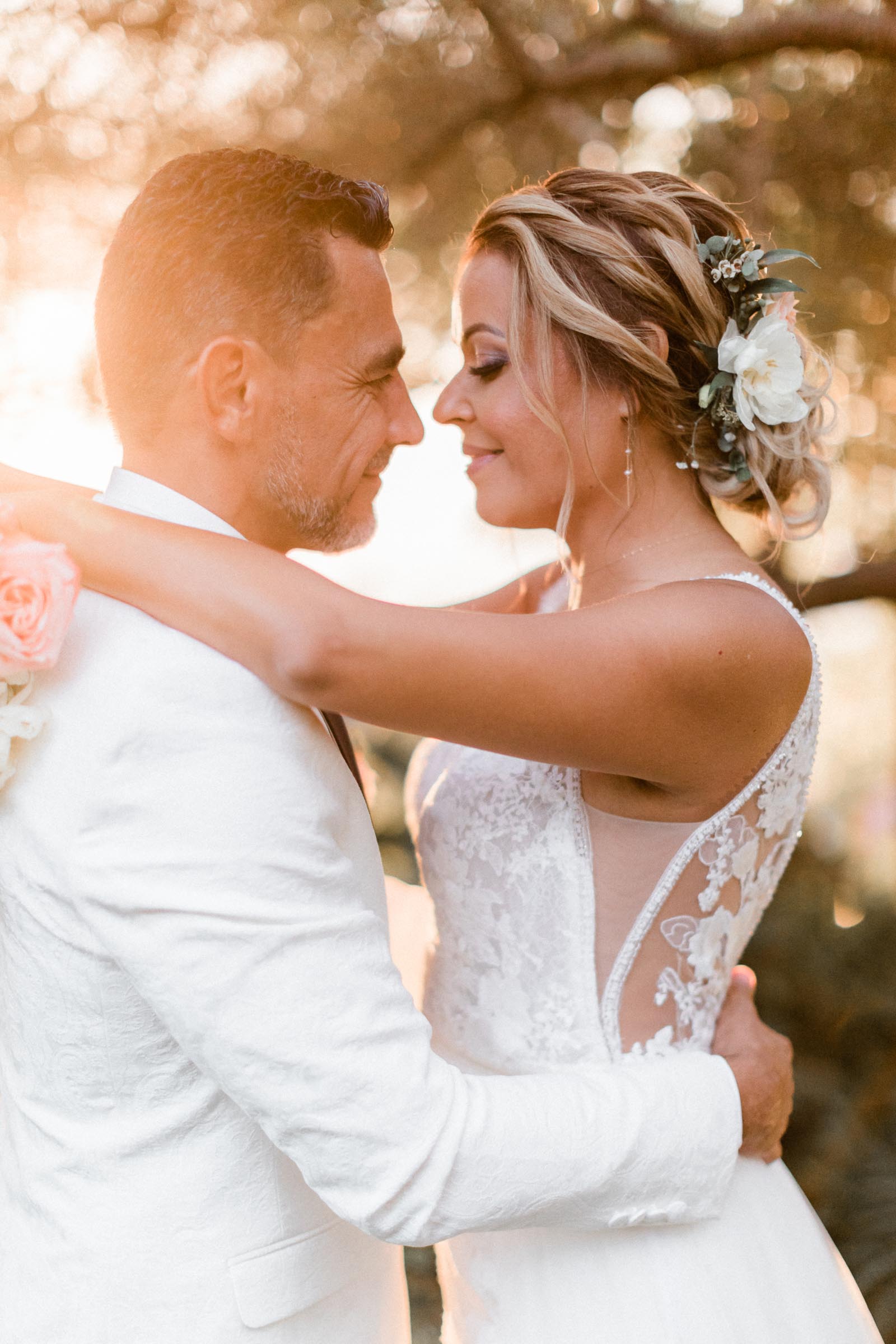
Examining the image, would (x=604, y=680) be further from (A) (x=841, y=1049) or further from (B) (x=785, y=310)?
(A) (x=841, y=1049)

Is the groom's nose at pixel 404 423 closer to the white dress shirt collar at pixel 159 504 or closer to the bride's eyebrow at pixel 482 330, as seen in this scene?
the bride's eyebrow at pixel 482 330

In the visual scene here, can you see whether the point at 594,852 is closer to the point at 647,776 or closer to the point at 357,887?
the point at 647,776

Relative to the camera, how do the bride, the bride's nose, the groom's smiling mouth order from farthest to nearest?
the bride's nose < the groom's smiling mouth < the bride

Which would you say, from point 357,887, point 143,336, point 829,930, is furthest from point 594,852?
point 829,930

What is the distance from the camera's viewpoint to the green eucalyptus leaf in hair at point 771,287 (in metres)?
2.01

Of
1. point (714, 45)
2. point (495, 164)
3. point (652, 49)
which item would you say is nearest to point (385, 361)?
point (714, 45)

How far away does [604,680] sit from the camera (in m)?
1.55

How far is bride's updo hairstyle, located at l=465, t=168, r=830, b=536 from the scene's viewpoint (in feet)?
6.39

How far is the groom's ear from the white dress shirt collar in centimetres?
14

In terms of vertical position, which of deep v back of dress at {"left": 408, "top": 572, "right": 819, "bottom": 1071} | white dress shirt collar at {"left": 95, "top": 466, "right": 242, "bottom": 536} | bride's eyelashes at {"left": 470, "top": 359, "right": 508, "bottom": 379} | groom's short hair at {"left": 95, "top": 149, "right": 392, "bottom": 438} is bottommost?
deep v back of dress at {"left": 408, "top": 572, "right": 819, "bottom": 1071}

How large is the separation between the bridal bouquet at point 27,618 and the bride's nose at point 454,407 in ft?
3.12

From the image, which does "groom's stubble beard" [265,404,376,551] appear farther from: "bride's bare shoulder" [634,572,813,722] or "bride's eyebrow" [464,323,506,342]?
"bride's bare shoulder" [634,572,813,722]

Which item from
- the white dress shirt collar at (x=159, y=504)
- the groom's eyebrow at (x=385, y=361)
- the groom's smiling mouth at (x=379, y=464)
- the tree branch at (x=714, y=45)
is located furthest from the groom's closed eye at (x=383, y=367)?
the tree branch at (x=714, y=45)

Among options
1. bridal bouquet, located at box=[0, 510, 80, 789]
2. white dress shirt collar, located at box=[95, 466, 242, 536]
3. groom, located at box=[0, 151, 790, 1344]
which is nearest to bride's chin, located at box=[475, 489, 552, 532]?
groom, located at box=[0, 151, 790, 1344]
